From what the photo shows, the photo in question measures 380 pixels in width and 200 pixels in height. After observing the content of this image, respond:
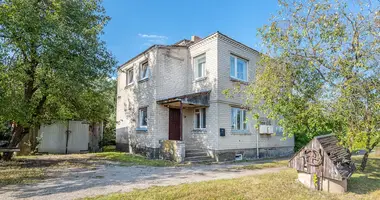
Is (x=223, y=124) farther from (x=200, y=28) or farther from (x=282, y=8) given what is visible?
(x=200, y=28)

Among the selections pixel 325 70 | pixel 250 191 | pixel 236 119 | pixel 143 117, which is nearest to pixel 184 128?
pixel 143 117

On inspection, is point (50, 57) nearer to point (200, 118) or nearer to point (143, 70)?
point (143, 70)

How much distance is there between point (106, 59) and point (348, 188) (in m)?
11.1

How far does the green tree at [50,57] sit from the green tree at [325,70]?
7.52 meters

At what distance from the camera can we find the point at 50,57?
9.37 m

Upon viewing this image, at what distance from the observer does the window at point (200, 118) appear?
13.1 metres

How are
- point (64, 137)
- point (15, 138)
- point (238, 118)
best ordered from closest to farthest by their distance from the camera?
1. point (15, 138)
2. point (238, 118)
3. point (64, 137)

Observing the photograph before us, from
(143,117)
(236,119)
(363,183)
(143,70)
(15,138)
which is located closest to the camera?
(363,183)

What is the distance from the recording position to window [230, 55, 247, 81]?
13391 millimetres

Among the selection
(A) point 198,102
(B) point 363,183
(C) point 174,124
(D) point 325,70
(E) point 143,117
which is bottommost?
(B) point 363,183

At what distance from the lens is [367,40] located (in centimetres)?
631

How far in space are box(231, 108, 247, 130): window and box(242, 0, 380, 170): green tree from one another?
4.82m

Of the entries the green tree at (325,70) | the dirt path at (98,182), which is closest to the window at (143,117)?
the dirt path at (98,182)

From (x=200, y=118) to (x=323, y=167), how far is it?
7.74 metres
